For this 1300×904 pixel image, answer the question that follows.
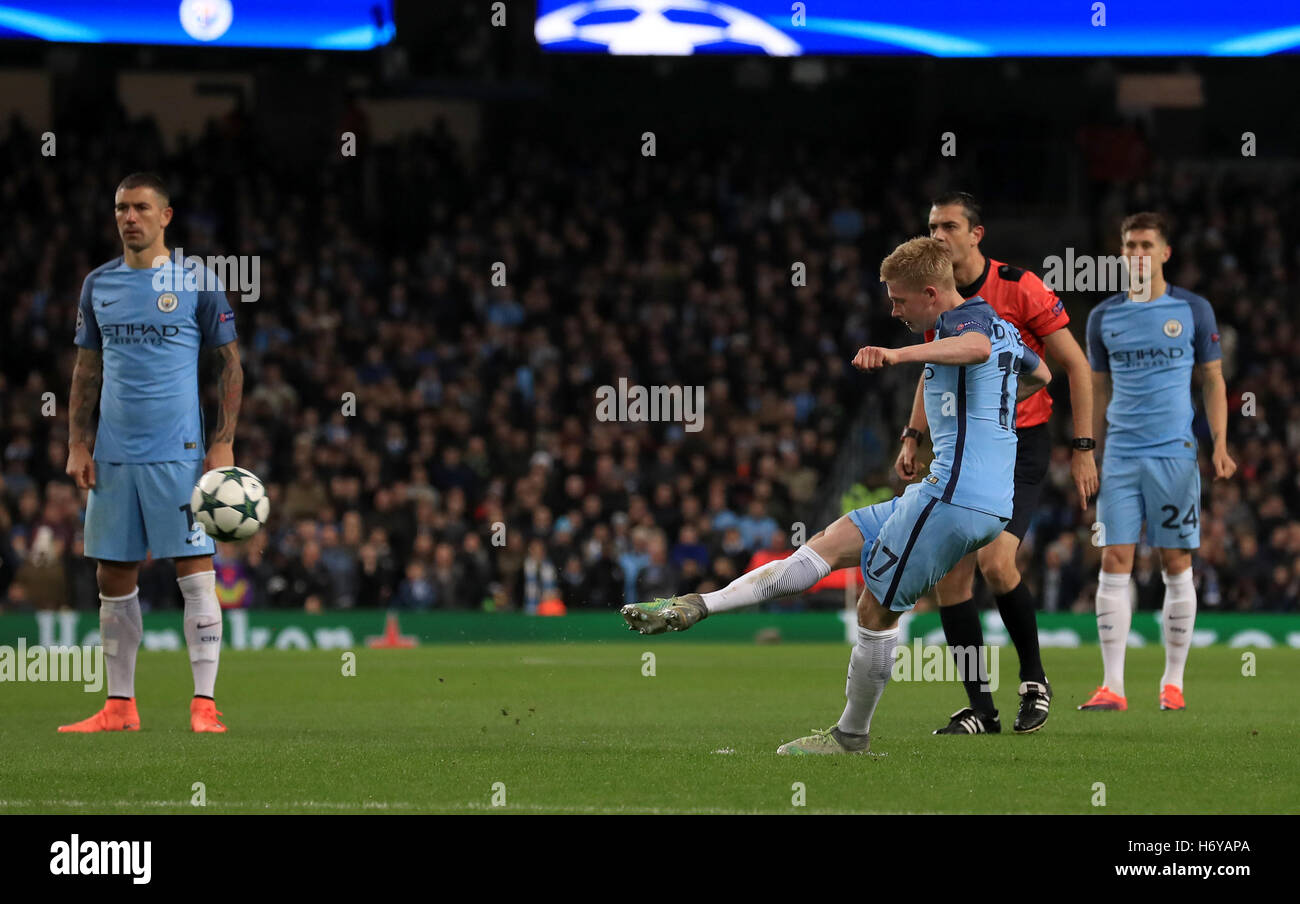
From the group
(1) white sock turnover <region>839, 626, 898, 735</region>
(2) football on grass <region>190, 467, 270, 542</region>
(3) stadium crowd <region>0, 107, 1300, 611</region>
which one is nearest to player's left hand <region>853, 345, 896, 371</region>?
(1) white sock turnover <region>839, 626, 898, 735</region>

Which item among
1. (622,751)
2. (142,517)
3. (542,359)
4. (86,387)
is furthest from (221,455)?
(542,359)

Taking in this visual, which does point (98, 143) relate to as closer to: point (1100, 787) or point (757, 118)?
point (757, 118)

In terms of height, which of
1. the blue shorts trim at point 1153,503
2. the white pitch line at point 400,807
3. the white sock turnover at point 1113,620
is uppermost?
the blue shorts trim at point 1153,503

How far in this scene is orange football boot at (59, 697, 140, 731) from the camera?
831cm

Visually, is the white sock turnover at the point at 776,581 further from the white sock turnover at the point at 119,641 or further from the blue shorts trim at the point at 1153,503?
the blue shorts trim at the point at 1153,503

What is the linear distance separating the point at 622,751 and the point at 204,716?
87.6 inches

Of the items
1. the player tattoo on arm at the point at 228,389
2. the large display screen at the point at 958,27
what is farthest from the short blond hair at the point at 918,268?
the large display screen at the point at 958,27

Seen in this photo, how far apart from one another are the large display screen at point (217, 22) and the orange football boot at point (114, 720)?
52.6 ft

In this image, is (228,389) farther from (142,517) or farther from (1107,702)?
(1107,702)

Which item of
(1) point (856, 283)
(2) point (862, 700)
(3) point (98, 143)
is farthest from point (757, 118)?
(2) point (862, 700)

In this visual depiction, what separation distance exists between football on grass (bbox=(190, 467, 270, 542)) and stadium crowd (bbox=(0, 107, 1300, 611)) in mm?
10492

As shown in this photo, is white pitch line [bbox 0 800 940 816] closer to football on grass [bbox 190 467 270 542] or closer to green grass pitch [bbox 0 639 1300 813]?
green grass pitch [bbox 0 639 1300 813]

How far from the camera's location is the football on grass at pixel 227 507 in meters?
7.84

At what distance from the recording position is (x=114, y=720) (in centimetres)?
834
